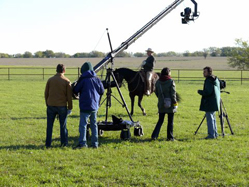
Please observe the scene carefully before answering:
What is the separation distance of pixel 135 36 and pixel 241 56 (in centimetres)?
4489

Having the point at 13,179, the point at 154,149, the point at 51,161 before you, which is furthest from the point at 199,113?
the point at 13,179

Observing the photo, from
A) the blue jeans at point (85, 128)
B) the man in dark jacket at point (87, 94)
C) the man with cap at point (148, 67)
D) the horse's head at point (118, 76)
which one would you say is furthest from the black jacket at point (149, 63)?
the blue jeans at point (85, 128)

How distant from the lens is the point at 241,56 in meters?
53.2

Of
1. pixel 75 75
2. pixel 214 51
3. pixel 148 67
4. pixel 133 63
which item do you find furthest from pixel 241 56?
pixel 214 51

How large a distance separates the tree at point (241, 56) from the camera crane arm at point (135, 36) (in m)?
42.7

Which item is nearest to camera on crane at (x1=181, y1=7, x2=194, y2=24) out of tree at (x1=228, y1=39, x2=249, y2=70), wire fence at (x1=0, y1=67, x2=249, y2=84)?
wire fence at (x1=0, y1=67, x2=249, y2=84)

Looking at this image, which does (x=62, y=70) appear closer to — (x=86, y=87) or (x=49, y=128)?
(x=86, y=87)

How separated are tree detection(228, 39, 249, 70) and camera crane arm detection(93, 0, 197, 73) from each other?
4265 cm

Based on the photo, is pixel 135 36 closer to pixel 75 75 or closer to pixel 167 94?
pixel 167 94

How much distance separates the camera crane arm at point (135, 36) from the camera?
10508mm

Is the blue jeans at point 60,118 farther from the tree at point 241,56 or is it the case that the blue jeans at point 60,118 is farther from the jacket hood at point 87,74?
the tree at point 241,56

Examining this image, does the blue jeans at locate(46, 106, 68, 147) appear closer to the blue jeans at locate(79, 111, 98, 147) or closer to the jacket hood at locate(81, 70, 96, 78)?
the blue jeans at locate(79, 111, 98, 147)

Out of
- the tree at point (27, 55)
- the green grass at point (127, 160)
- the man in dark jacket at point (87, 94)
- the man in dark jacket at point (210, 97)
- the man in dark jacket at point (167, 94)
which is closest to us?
the green grass at point (127, 160)

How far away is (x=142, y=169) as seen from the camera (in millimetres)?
7082
